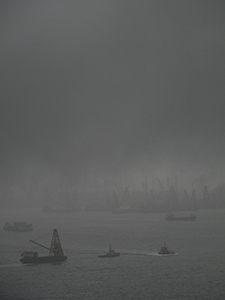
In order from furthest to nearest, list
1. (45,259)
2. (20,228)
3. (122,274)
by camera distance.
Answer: (20,228), (45,259), (122,274)

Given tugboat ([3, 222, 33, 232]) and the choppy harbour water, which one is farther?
tugboat ([3, 222, 33, 232])

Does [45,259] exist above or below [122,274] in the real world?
above

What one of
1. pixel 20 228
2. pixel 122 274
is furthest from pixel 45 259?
pixel 20 228

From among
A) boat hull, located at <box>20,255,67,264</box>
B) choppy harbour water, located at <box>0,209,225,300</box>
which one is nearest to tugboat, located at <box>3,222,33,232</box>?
choppy harbour water, located at <box>0,209,225,300</box>

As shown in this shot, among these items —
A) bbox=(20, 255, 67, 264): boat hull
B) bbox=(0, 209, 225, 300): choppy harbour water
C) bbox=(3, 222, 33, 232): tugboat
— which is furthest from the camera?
bbox=(3, 222, 33, 232): tugboat

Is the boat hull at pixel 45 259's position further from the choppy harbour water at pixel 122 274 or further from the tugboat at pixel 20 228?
the tugboat at pixel 20 228

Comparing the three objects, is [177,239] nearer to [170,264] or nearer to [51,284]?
[170,264]

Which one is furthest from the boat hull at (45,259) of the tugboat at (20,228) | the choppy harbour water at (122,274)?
the tugboat at (20,228)

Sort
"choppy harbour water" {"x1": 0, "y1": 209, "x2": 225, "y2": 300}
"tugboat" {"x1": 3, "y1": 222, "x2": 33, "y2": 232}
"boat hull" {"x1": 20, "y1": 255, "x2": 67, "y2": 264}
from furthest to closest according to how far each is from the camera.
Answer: "tugboat" {"x1": 3, "y1": 222, "x2": 33, "y2": 232} → "boat hull" {"x1": 20, "y1": 255, "x2": 67, "y2": 264} → "choppy harbour water" {"x1": 0, "y1": 209, "x2": 225, "y2": 300}

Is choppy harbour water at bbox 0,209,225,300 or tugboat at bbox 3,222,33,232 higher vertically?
tugboat at bbox 3,222,33,232

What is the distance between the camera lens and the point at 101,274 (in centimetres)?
4572

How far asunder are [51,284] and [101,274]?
6.58m

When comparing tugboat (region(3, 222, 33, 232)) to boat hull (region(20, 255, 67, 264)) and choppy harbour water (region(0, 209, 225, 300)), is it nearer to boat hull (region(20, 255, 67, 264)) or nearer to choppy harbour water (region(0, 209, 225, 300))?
choppy harbour water (region(0, 209, 225, 300))

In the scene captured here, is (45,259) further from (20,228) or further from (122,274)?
(20,228)
